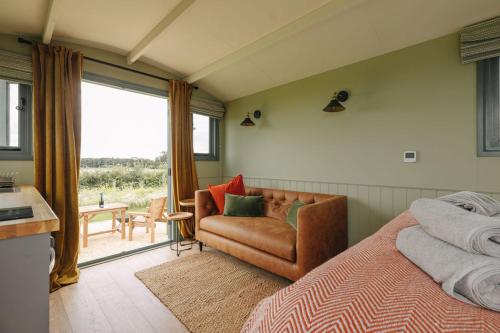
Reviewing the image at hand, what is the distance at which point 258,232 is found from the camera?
2.34 metres

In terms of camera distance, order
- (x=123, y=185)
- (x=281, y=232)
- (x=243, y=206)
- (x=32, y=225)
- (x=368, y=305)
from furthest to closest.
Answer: (x=123, y=185) < (x=243, y=206) < (x=281, y=232) < (x=32, y=225) < (x=368, y=305)

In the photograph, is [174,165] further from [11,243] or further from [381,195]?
[381,195]

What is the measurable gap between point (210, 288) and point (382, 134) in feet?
7.72

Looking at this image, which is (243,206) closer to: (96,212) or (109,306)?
(109,306)

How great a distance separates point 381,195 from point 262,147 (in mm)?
1786

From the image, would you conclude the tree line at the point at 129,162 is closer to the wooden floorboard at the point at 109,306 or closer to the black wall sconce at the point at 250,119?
the black wall sconce at the point at 250,119

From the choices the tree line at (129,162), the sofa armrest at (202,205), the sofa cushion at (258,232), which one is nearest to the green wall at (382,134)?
the sofa cushion at (258,232)

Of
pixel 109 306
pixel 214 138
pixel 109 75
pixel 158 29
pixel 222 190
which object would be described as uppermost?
pixel 158 29

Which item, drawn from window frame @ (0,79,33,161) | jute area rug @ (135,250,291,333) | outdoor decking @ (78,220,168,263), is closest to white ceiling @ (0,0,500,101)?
window frame @ (0,79,33,161)

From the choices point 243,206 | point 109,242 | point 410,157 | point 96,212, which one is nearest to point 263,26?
point 410,157

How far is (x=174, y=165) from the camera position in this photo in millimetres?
3389

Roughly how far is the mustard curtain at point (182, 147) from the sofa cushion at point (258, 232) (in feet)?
2.21

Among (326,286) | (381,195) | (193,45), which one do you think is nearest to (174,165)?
(193,45)

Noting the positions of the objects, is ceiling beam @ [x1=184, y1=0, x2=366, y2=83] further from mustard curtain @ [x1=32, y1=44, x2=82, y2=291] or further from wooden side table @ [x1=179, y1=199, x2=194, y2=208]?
wooden side table @ [x1=179, y1=199, x2=194, y2=208]
